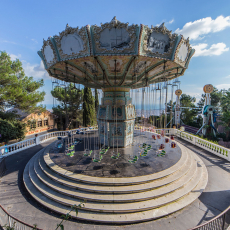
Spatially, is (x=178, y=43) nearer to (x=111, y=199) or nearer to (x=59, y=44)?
(x=59, y=44)

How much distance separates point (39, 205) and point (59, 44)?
9.11 meters

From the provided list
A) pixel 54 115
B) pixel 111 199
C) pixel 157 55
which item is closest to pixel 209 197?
pixel 111 199

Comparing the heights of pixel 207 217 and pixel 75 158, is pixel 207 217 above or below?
below

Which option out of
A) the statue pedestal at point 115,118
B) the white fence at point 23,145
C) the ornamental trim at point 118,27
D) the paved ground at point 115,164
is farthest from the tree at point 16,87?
the ornamental trim at point 118,27

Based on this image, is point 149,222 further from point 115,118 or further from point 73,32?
point 73,32

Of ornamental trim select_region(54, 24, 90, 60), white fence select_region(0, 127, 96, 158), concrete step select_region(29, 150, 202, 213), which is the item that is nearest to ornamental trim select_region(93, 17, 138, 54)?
ornamental trim select_region(54, 24, 90, 60)

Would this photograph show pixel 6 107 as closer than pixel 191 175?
No

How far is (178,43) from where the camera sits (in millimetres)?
7355

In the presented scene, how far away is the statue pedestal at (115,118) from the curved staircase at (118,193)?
5233 millimetres

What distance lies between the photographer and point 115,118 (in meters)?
12.1

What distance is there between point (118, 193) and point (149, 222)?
Result: 1.78 m

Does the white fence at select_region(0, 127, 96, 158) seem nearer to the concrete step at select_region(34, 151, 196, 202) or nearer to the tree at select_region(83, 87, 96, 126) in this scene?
the tree at select_region(83, 87, 96, 126)

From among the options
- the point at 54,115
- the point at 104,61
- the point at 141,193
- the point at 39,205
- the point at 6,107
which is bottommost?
the point at 39,205

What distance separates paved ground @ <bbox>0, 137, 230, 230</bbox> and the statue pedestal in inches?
273
